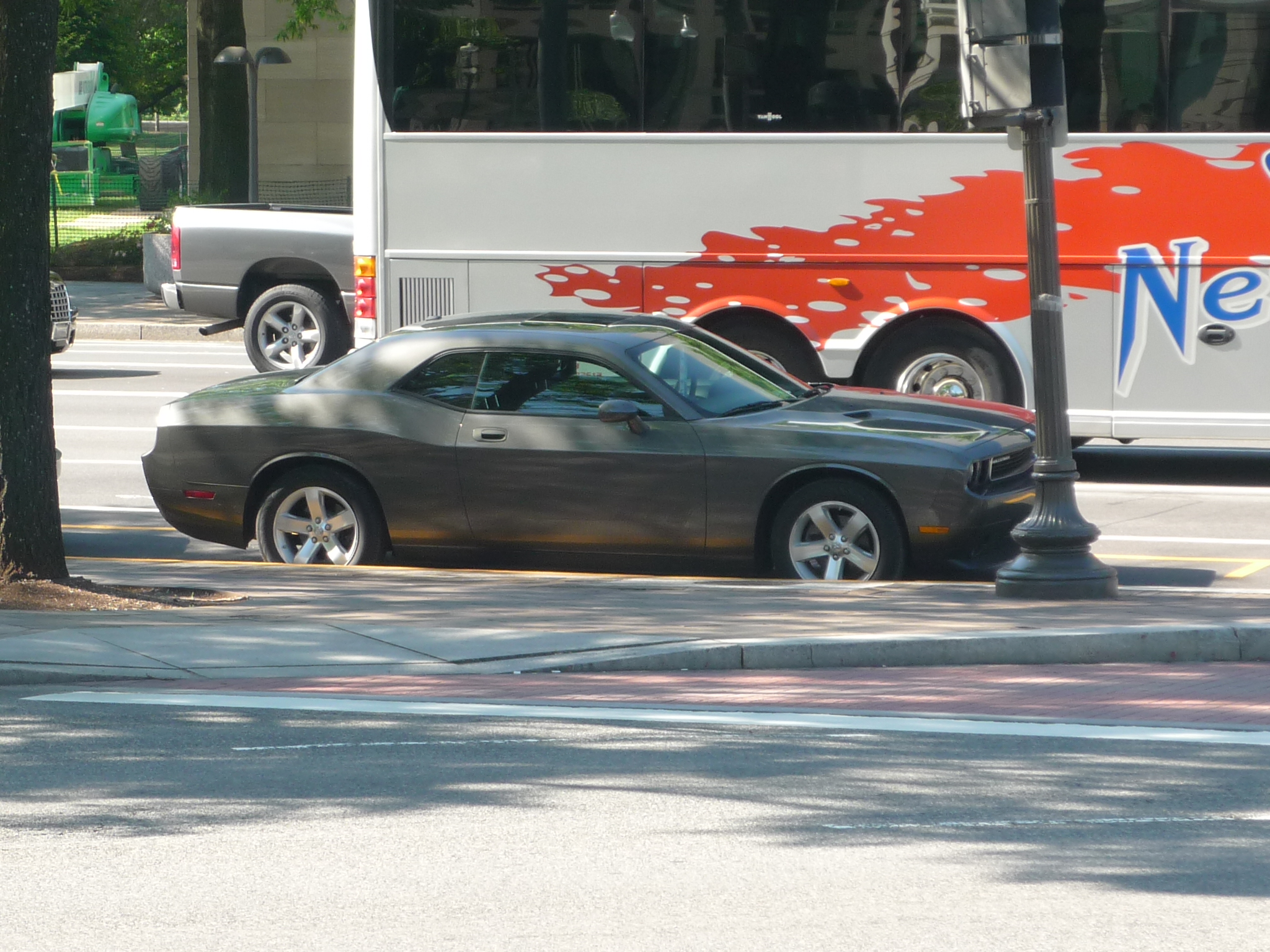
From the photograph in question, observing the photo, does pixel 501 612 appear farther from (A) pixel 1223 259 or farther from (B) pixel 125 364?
(B) pixel 125 364

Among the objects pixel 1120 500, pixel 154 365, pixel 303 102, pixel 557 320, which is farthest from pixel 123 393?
pixel 303 102

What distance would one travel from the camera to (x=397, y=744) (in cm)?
723

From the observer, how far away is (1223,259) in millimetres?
13930

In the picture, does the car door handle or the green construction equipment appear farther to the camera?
the green construction equipment

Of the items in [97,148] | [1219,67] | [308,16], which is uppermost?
[97,148]

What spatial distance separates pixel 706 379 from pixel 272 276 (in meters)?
10.7

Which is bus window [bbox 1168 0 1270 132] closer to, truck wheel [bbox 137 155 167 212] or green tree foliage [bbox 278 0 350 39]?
green tree foliage [bbox 278 0 350 39]

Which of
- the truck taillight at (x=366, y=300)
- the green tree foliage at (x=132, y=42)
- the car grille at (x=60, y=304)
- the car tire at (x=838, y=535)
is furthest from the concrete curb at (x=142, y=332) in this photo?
the green tree foliage at (x=132, y=42)

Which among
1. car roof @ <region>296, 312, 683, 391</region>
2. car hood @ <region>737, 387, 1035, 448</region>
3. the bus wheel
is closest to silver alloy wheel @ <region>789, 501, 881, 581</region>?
car hood @ <region>737, 387, 1035, 448</region>

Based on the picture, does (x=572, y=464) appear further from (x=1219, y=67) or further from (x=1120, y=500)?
(x=1219, y=67)

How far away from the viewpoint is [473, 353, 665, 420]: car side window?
36.9 feet

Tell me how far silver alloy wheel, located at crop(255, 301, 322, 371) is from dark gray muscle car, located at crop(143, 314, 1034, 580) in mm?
8239

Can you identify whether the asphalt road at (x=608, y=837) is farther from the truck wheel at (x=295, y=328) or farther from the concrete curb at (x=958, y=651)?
the truck wheel at (x=295, y=328)

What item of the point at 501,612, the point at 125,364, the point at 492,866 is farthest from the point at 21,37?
the point at 125,364
